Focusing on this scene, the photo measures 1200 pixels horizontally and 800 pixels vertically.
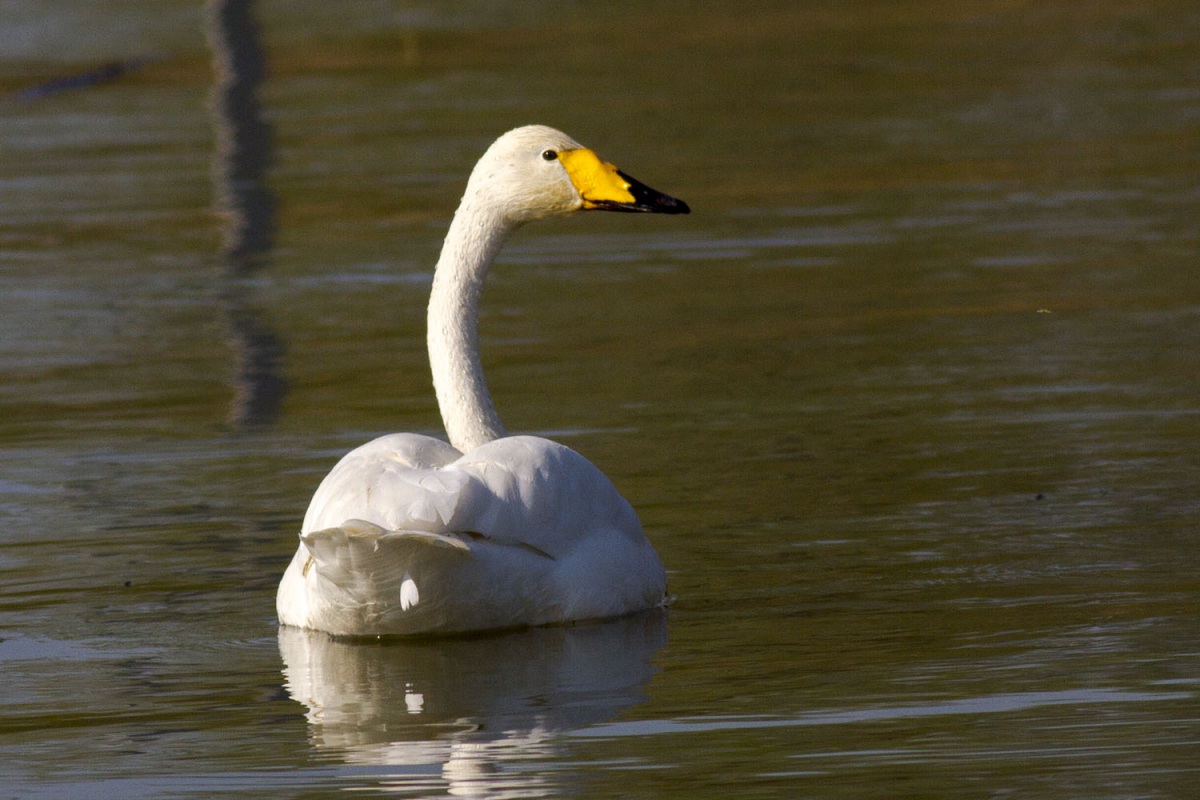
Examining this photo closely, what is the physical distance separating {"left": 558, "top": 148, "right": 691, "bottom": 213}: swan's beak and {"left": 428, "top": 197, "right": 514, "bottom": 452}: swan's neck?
11.8 inches

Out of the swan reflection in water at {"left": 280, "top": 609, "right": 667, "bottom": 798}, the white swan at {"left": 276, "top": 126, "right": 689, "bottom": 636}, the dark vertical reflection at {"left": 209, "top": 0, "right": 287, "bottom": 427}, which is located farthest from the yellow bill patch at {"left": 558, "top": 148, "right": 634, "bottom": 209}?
the dark vertical reflection at {"left": 209, "top": 0, "right": 287, "bottom": 427}

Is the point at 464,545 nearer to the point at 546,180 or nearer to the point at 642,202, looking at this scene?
the point at 546,180

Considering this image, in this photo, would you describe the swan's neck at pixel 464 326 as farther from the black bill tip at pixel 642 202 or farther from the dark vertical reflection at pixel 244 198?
the dark vertical reflection at pixel 244 198

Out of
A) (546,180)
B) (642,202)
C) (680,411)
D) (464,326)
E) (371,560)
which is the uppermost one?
(546,180)

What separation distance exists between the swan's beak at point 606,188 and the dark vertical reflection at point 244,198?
2.90m

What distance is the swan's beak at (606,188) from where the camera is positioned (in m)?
A: 8.05

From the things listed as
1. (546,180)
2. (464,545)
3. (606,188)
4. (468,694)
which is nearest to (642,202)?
(606,188)

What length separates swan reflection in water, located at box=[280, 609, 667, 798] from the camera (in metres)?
5.43

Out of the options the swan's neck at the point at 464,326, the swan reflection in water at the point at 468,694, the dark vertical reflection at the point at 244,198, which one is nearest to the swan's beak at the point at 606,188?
the swan's neck at the point at 464,326

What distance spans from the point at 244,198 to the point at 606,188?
9.68m

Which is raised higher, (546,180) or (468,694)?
(546,180)

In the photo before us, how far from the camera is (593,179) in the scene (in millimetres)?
8086

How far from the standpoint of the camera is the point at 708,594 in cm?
732

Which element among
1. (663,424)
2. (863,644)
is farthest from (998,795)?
(663,424)
